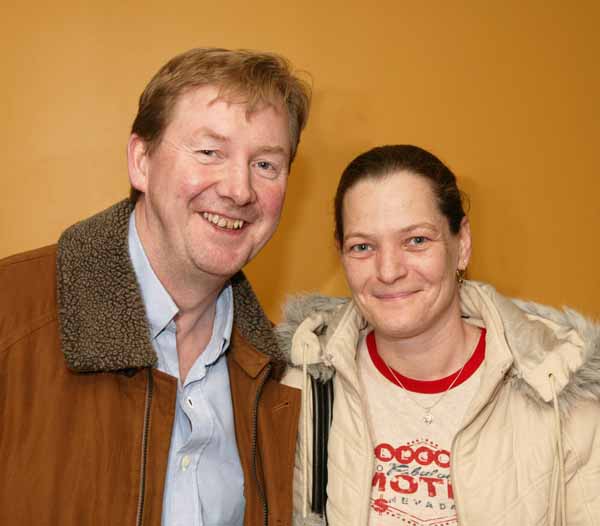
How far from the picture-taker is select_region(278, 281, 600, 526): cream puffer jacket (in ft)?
5.38

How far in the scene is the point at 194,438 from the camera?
64.0 inches

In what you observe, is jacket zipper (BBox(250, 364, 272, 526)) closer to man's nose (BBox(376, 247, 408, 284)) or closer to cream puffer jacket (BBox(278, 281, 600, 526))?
cream puffer jacket (BBox(278, 281, 600, 526))

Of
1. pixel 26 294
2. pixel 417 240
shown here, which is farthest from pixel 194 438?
pixel 417 240

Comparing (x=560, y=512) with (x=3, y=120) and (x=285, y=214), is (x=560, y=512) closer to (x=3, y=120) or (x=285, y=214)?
(x=285, y=214)

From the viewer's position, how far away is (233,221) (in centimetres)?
164

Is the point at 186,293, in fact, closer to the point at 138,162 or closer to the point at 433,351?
the point at 138,162

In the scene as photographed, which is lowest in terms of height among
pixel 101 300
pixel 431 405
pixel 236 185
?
pixel 431 405

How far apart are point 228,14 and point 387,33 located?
573 mm

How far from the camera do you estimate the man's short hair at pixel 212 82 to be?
Answer: 5.26 ft

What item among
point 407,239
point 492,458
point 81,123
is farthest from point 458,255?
point 81,123

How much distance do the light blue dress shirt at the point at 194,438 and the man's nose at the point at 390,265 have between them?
0.48m

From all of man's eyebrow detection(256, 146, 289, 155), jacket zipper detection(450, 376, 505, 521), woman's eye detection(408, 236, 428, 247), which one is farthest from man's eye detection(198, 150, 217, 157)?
jacket zipper detection(450, 376, 505, 521)

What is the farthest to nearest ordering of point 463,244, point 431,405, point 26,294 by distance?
point 463,244 → point 431,405 → point 26,294

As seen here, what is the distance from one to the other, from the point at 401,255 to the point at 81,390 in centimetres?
85
